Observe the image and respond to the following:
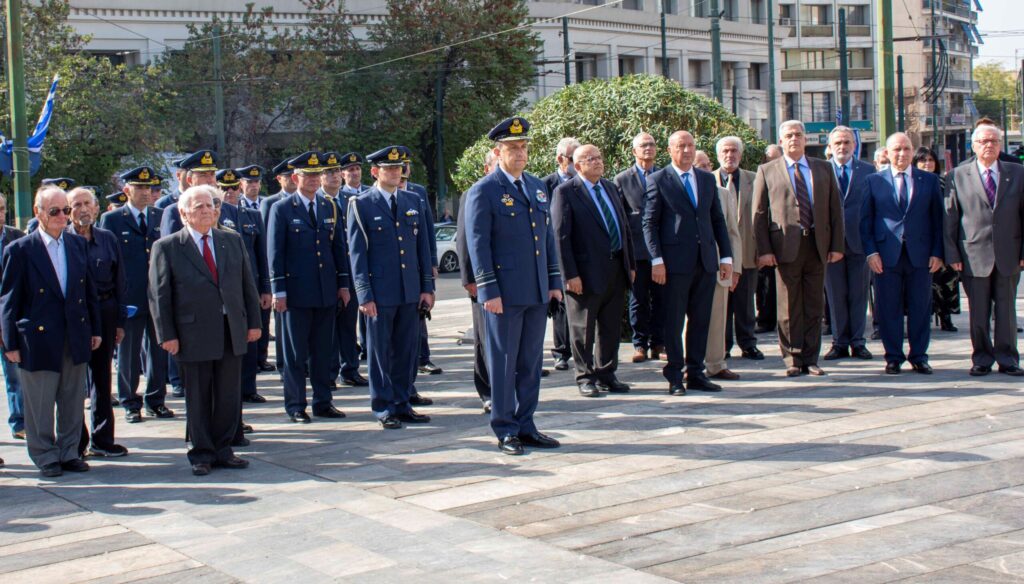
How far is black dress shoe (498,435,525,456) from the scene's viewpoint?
8.38 meters

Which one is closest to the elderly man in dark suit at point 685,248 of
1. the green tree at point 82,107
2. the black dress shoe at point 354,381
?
the black dress shoe at point 354,381

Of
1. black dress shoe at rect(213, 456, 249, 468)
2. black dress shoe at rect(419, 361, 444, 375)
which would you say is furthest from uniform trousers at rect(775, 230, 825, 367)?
black dress shoe at rect(213, 456, 249, 468)

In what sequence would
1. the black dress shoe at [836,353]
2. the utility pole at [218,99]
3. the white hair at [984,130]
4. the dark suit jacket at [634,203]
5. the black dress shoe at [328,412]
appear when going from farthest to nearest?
the utility pole at [218,99] < the black dress shoe at [836,353] < the dark suit jacket at [634,203] < the white hair at [984,130] < the black dress shoe at [328,412]

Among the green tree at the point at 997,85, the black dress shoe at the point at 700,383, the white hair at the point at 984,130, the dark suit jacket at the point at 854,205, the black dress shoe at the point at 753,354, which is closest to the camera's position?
the black dress shoe at the point at 700,383

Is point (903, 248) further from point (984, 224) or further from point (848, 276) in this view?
point (848, 276)

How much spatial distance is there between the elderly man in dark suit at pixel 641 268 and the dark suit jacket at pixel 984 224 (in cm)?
260

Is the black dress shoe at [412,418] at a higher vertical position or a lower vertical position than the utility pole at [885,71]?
lower

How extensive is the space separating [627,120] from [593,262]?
3.64 meters

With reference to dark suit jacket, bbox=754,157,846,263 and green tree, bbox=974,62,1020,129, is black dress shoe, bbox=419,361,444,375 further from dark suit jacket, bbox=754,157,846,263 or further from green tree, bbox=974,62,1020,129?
green tree, bbox=974,62,1020,129

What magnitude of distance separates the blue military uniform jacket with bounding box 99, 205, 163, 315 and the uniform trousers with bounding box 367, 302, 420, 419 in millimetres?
2526

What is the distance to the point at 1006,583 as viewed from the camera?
5.32m

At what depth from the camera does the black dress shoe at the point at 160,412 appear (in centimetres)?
1072

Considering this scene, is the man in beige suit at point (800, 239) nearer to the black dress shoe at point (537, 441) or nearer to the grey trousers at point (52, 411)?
the black dress shoe at point (537, 441)

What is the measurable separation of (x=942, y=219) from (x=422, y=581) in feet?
23.6
